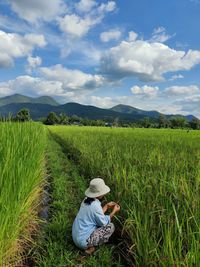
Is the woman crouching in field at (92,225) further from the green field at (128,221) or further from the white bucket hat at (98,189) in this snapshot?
the green field at (128,221)

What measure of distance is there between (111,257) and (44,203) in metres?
2.33

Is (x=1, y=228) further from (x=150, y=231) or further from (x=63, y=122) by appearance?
(x=63, y=122)

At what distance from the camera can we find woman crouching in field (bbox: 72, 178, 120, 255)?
11.4 feet

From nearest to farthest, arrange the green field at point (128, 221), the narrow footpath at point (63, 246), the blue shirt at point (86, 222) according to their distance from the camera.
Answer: the green field at point (128, 221), the narrow footpath at point (63, 246), the blue shirt at point (86, 222)

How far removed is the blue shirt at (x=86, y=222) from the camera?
346 centimetres

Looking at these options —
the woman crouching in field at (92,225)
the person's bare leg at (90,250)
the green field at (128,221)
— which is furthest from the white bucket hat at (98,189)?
the person's bare leg at (90,250)

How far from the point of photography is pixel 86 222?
11.5 feet

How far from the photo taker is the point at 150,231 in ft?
9.77

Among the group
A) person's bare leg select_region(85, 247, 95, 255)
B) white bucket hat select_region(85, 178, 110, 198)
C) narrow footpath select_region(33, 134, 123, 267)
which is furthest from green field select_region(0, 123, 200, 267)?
white bucket hat select_region(85, 178, 110, 198)

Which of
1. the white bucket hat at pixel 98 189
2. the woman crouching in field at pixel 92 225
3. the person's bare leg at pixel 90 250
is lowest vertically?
the person's bare leg at pixel 90 250

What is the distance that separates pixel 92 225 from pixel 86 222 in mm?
115

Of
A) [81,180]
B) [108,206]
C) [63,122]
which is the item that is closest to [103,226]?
[108,206]

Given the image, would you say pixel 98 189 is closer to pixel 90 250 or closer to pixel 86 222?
pixel 86 222

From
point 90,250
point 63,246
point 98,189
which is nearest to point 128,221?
point 98,189
